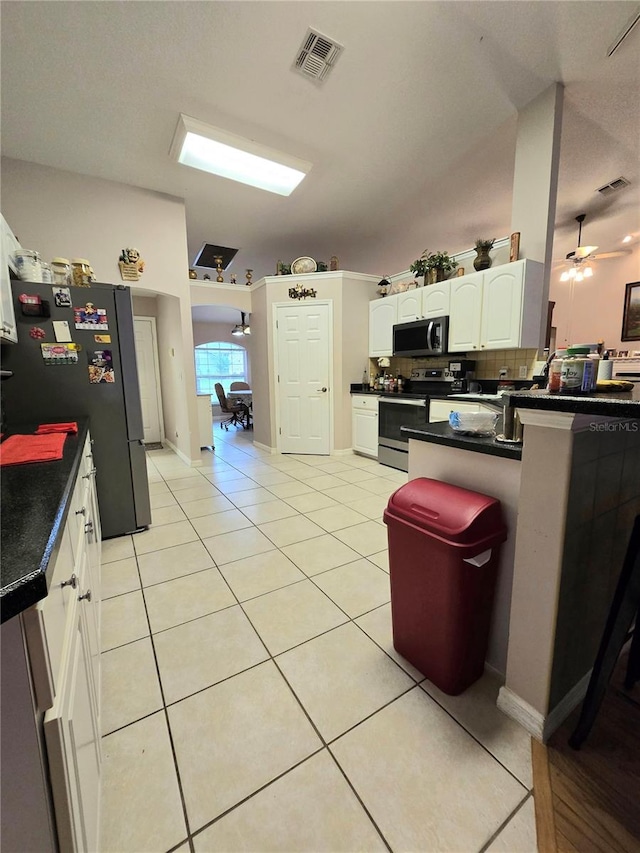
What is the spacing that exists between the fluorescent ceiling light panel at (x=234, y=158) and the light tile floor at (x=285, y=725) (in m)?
3.30

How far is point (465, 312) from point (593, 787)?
3.41 meters

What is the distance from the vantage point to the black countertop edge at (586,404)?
78cm

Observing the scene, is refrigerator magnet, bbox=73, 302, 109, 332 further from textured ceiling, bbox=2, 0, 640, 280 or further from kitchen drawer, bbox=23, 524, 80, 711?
kitchen drawer, bbox=23, 524, 80, 711

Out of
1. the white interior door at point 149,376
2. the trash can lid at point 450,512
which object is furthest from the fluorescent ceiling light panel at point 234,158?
the trash can lid at point 450,512

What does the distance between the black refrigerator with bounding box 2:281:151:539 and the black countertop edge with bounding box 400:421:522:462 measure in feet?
6.56

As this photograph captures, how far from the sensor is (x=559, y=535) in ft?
3.28

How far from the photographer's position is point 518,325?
3.05 metres

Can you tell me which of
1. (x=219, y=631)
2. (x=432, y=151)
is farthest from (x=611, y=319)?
(x=219, y=631)

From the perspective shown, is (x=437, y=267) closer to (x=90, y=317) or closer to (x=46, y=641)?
(x=90, y=317)

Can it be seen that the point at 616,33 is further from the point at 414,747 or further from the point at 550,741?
the point at 414,747

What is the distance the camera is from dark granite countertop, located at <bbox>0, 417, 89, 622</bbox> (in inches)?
21.1

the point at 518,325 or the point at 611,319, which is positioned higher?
the point at 611,319

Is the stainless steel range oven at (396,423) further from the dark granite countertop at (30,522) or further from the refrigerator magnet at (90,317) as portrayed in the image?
the dark granite countertop at (30,522)

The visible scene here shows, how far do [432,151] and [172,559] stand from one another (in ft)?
13.3
